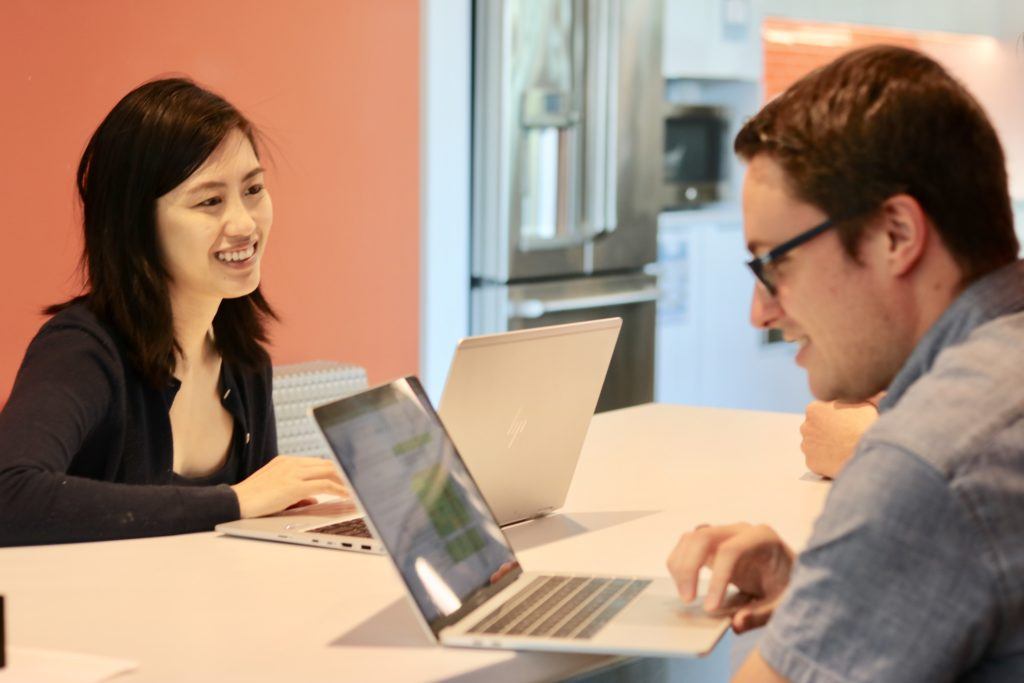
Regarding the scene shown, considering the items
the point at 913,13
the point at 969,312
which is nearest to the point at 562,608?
the point at 969,312

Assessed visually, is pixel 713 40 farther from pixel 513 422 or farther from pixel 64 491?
pixel 64 491

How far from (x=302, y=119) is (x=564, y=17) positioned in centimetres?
108

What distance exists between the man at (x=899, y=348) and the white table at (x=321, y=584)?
331mm

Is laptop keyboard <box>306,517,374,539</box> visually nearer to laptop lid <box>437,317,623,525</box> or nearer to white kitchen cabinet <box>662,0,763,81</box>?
laptop lid <box>437,317,623,525</box>

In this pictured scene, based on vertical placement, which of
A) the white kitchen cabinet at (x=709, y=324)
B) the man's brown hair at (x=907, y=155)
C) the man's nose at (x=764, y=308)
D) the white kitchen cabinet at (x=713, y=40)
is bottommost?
the white kitchen cabinet at (x=709, y=324)

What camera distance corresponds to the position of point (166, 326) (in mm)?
2053

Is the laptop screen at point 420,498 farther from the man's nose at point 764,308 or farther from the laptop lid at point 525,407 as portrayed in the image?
the man's nose at point 764,308

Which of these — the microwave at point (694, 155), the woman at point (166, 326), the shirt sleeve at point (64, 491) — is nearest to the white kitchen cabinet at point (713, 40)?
the microwave at point (694, 155)

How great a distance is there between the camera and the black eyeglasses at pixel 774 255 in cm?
112

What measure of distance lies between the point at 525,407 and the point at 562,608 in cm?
41

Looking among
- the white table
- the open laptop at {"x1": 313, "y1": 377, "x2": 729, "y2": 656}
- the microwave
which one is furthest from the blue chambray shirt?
the microwave

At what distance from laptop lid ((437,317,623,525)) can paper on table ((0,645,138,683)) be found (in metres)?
0.51

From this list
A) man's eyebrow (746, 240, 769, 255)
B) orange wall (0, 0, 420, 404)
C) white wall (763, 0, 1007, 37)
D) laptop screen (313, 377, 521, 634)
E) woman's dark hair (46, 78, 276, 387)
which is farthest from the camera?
white wall (763, 0, 1007, 37)

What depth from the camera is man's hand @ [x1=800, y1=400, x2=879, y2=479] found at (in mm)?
1972
